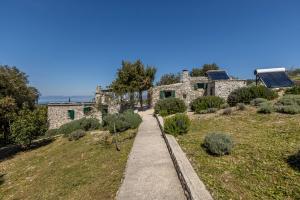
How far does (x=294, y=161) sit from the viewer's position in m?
6.07

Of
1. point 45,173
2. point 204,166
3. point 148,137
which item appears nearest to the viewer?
point 204,166

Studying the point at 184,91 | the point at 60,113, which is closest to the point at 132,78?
the point at 184,91

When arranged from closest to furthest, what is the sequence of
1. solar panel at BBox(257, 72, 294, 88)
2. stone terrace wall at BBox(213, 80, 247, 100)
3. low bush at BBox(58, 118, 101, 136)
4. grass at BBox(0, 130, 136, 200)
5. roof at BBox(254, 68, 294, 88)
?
grass at BBox(0, 130, 136, 200)
low bush at BBox(58, 118, 101, 136)
solar panel at BBox(257, 72, 294, 88)
roof at BBox(254, 68, 294, 88)
stone terrace wall at BBox(213, 80, 247, 100)

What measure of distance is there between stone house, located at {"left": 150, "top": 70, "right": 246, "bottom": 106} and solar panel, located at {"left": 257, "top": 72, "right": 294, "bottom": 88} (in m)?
2.19

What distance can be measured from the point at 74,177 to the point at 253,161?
225 inches

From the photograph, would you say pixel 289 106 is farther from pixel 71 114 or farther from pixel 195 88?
pixel 71 114

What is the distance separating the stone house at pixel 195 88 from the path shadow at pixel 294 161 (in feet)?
55.3

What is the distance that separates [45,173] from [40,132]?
8931 millimetres

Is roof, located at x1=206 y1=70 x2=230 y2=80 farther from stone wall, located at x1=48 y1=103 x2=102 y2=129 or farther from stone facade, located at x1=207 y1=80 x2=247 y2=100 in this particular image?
stone wall, located at x1=48 y1=103 x2=102 y2=129

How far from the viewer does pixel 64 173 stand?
311 inches

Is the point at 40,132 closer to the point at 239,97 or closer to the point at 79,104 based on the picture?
the point at 79,104

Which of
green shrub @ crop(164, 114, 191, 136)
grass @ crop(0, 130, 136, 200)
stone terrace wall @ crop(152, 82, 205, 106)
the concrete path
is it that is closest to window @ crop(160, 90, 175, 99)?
stone terrace wall @ crop(152, 82, 205, 106)

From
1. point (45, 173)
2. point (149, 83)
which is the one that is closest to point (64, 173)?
point (45, 173)

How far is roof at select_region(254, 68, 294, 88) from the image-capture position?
21516mm
